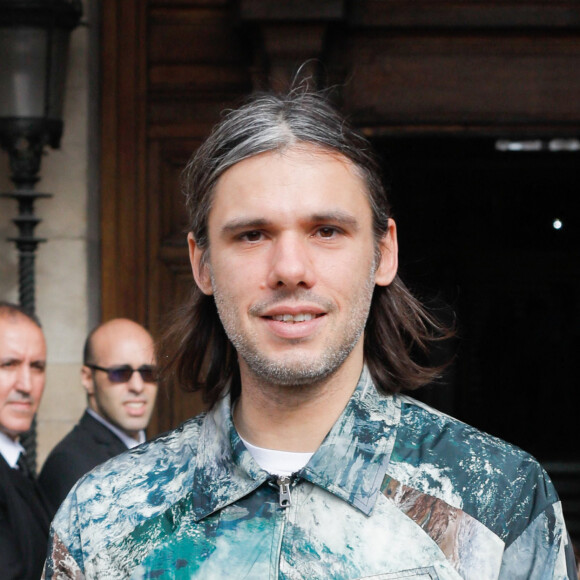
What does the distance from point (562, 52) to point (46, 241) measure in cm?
243

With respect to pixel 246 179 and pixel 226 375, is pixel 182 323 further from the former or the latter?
pixel 246 179

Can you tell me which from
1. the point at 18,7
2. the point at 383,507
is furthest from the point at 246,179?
the point at 18,7

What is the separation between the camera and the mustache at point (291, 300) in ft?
6.89

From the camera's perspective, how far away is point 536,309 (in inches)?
259

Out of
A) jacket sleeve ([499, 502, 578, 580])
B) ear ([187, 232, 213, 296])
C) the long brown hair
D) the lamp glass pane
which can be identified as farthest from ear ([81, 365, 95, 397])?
jacket sleeve ([499, 502, 578, 580])

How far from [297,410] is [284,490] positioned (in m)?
0.16

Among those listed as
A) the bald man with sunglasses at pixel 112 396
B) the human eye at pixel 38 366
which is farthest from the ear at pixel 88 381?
the human eye at pixel 38 366

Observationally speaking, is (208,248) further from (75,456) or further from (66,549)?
(75,456)

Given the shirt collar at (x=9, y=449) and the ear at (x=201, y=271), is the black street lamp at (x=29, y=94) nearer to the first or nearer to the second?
the shirt collar at (x=9, y=449)

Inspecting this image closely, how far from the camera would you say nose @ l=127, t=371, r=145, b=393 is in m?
4.43

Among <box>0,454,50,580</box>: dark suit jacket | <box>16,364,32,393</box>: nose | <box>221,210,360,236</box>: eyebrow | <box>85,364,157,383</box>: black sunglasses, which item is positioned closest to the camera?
<box>221,210,360,236</box>: eyebrow

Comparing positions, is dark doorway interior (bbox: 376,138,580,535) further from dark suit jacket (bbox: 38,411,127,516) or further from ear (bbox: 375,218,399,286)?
ear (bbox: 375,218,399,286)

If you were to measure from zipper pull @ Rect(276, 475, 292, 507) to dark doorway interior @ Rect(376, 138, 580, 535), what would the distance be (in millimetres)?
4374

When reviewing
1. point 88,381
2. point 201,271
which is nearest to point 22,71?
point 88,381
